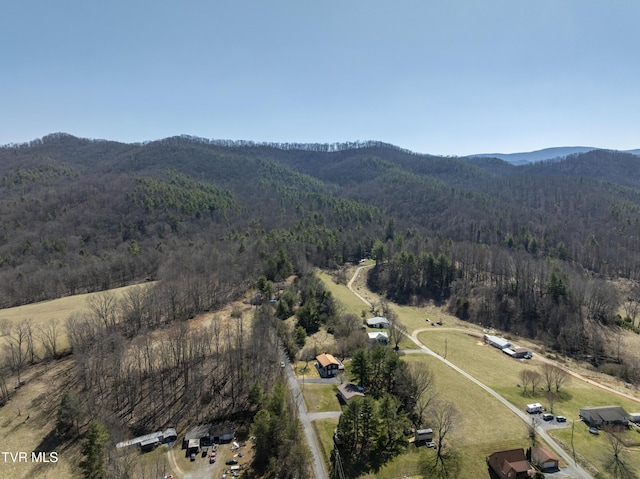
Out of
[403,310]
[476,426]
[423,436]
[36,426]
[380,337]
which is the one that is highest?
[380,337]

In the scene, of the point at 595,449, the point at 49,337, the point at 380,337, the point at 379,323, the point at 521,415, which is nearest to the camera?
the point at 595,449

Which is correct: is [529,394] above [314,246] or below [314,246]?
below

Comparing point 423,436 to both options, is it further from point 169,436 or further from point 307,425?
point 169,436

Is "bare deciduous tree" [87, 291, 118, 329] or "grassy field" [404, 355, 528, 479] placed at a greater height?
"bare deciduous tree" [87, 291, 118, 329]

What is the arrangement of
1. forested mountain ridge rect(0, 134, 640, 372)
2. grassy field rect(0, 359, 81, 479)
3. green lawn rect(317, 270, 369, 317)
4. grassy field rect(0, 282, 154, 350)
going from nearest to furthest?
grassy field rect(0, 359, 81, 479) → grassy field rect(0, 282, 154, 350) → green lawn rect(317, 270, 369, 317) → forested mountain ridge rect(0, 134, 640, 372)

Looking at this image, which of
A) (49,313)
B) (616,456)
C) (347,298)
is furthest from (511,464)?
(49,313)

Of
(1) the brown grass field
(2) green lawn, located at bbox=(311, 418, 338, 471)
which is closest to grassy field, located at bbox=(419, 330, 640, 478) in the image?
(1) the brown grass field

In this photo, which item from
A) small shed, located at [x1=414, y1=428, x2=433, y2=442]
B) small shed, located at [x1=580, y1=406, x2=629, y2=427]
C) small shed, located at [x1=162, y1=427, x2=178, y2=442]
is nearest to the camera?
small shed, located at [x1=414, y1=428, x2=433, y2=442]

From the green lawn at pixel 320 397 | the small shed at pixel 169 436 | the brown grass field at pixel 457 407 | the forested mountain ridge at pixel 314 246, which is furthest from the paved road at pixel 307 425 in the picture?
the forested mountain ridge at pixel 314 246

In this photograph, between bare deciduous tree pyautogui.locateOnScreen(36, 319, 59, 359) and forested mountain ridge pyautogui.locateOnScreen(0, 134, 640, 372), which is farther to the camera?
forested mountain ridge pyautogui.locateOnScreen(0, 134, 640, 372)

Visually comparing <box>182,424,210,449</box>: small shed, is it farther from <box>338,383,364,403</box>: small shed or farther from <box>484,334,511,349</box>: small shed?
<box>484,334,511,349</box>: small shed
